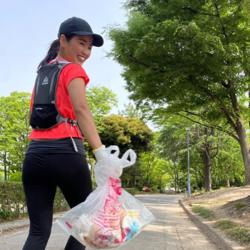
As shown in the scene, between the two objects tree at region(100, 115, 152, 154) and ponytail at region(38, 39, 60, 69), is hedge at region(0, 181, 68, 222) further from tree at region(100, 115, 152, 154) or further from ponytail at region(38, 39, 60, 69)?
tree at region(100, 115, 152, 154)

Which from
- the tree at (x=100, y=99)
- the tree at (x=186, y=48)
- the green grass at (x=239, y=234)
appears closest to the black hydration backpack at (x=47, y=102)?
the green grass at (x=239, y=234)

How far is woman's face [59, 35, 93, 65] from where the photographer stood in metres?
3.07

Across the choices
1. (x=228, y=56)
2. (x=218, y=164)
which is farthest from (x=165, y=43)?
(x=218, y=164)

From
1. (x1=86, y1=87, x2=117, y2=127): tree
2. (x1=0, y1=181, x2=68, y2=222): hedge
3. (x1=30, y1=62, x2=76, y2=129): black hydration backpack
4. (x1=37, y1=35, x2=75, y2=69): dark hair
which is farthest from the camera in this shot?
(x1=86, y1=87, x2=117, y2=127): tree

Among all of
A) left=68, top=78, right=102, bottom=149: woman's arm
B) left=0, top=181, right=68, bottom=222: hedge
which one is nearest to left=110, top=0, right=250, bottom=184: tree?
left=0, top=181, right=68, bottom=222: hedge

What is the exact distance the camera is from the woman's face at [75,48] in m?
3.07

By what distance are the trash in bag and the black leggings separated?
0.43 ft

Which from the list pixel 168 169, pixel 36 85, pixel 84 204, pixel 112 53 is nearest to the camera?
pixel 84 204

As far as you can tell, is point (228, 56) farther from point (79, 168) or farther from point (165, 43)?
point (79, 168)

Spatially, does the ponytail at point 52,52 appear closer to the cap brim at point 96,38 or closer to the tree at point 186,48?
the cap brim at point 96,38

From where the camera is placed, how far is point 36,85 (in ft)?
10.0

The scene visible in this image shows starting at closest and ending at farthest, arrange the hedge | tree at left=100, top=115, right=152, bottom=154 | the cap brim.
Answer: the cap brim → the hedge → tree at left=100, top=115, right=152, bottom=154

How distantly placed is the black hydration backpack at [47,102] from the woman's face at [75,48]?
0.12 metres

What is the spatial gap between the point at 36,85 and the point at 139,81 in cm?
1159
